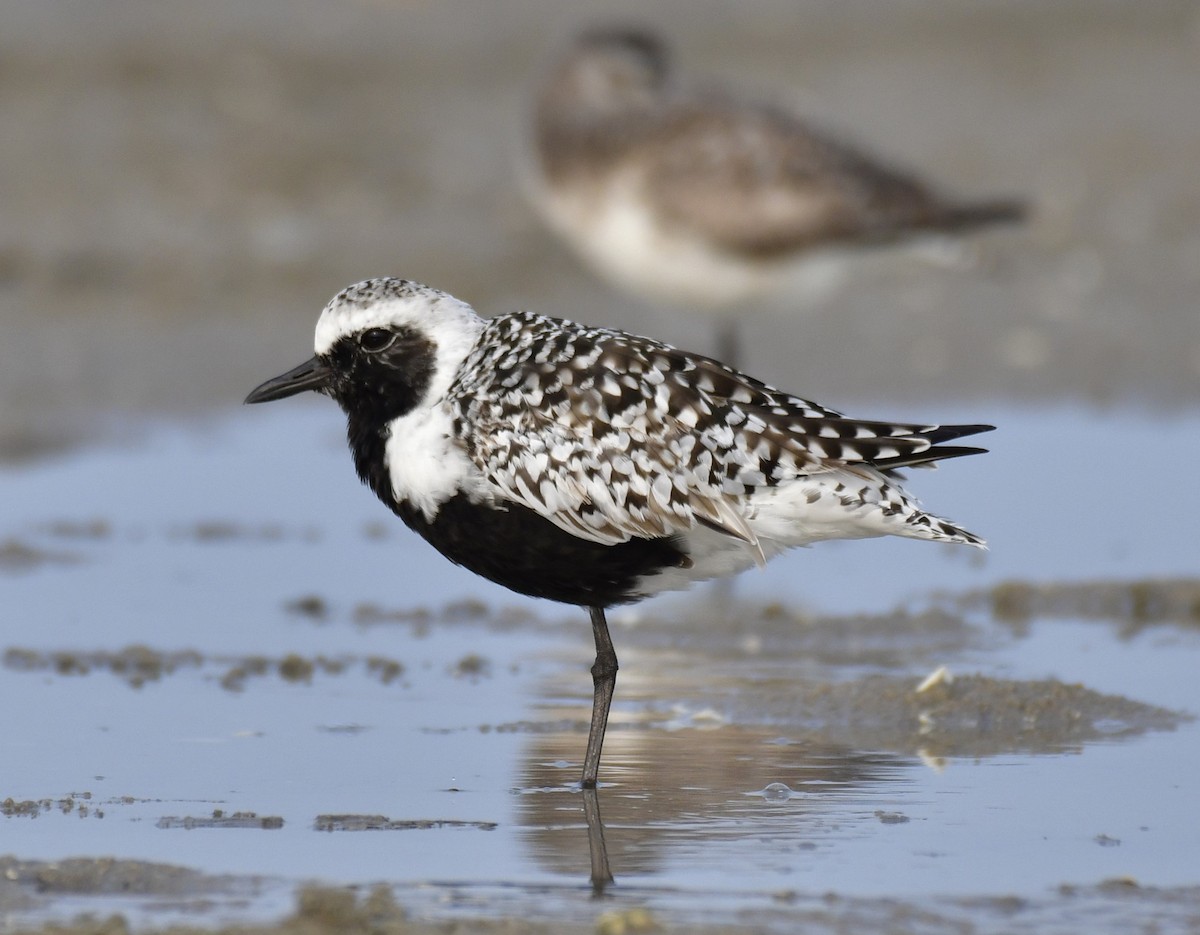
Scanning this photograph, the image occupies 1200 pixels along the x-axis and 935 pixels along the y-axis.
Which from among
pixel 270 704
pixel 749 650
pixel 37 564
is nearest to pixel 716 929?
pixel 270 704

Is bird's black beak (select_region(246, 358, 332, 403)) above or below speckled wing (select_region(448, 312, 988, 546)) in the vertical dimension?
above

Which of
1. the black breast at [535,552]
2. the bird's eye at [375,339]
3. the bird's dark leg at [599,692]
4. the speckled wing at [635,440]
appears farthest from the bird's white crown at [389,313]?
the bird's dark leg at [599,692]

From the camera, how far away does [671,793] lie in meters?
5.91

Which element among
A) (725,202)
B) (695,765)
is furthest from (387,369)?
(725,202)

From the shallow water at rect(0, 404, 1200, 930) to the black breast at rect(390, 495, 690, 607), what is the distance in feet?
1.89

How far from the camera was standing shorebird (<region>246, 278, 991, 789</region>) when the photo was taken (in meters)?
5.93

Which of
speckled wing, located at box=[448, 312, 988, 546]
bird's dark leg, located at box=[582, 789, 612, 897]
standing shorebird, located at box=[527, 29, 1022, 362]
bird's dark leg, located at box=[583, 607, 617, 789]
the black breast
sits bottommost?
bird's dark leg, located at box=[582, 789, 612, 897]

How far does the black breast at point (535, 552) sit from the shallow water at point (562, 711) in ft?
1.89

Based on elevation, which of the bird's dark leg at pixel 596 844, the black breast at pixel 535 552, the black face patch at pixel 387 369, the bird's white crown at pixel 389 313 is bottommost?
the bird's dark leg at pixel 596 844

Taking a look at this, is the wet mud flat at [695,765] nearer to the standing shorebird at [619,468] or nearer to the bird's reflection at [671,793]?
the bird's reflection at [671,793]

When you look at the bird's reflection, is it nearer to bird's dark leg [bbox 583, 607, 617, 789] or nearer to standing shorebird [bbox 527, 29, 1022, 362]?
bird's dark leg [bbox 583, 607, 617, 789]

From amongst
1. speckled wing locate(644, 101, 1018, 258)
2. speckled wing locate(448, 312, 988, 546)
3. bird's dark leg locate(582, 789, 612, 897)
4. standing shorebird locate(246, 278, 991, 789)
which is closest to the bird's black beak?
standing shorebird locate(246, 278, 991, 789)

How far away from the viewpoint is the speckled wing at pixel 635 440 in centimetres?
592

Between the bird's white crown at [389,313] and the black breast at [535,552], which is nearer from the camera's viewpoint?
the black breast at [535,552]
